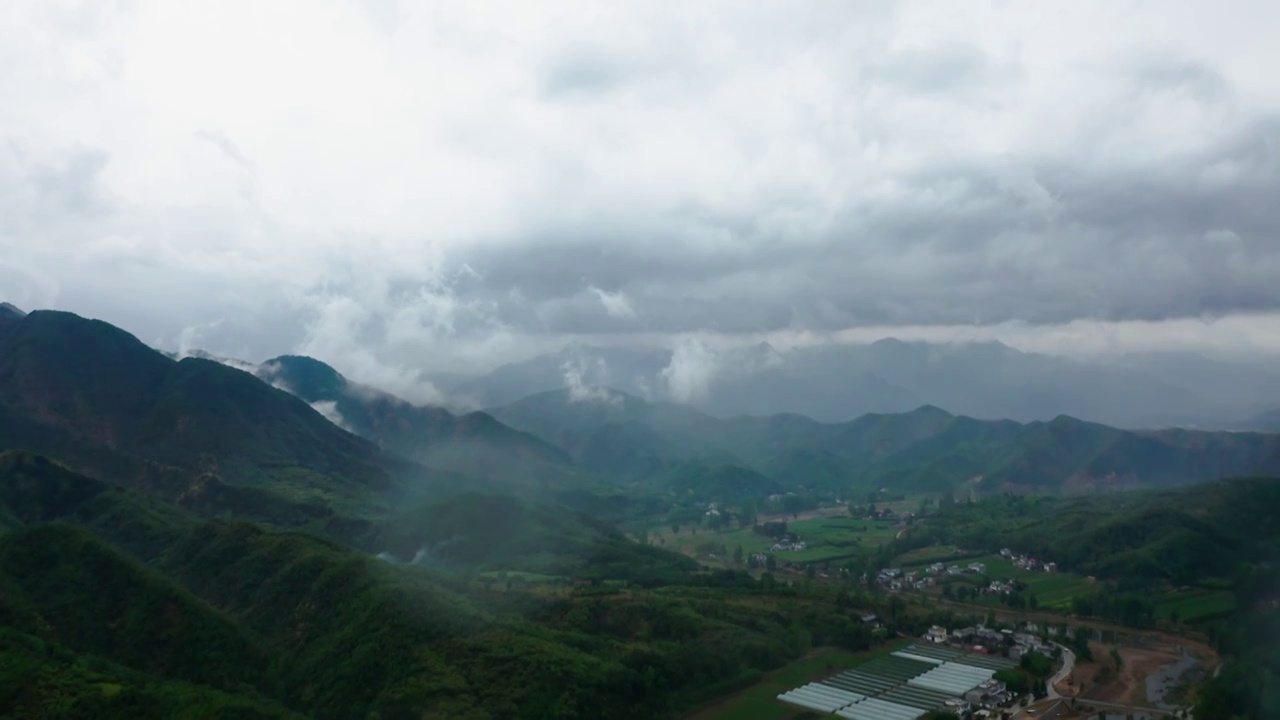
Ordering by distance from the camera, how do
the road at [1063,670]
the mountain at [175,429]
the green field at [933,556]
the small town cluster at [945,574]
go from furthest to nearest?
the green field at [933,556]
the mountain at [175,429]
the small town cluster at [945,574]
the road at [1063,670]

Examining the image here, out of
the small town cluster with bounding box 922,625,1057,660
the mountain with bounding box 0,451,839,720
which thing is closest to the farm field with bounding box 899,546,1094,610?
the small town cluster with bounding box 922,625,1057,660

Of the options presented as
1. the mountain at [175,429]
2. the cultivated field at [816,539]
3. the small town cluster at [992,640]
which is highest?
the mountain at [175,429]

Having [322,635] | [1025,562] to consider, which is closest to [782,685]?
[322,635]

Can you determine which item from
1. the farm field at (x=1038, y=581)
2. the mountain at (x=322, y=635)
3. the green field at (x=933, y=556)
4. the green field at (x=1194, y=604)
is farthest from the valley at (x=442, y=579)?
the green field at (x=933, y=556)

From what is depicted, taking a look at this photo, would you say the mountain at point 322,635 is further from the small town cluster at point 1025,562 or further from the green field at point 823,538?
the green field at point 823,538

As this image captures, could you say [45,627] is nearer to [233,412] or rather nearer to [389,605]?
[389,605]

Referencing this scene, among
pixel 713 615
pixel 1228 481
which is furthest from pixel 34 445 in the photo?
pixel 1228 481

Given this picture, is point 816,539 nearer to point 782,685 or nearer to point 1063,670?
point 1063,670
